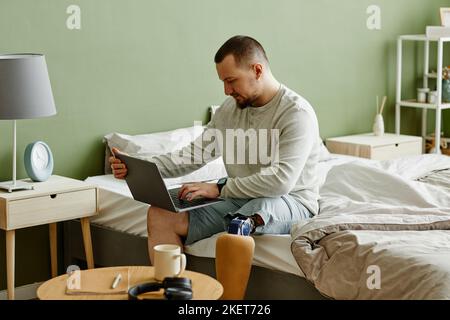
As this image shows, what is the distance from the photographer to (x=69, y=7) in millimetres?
3547

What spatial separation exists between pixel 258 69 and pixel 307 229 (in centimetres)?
61

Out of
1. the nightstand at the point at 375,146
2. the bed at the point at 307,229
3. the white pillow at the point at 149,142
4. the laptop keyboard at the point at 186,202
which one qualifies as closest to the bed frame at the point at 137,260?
the bed at the point at 307,229

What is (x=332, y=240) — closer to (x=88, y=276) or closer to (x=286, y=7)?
(x=88, y=276)

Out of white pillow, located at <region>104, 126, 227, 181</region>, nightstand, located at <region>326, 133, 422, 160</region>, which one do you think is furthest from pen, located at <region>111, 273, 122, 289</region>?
nightstand, located at <region>326, 133, 422, 160</region>

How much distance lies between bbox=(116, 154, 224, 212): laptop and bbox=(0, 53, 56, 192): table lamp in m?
0.47

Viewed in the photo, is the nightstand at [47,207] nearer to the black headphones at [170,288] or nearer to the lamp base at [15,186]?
the lamp base at [15,186]

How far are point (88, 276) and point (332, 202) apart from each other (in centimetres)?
112

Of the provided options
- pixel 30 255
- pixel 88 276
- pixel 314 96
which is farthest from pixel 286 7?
pixel 88 276

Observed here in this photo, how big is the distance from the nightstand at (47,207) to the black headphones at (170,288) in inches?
41.9

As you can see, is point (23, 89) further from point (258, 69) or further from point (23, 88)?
point (258, 69)

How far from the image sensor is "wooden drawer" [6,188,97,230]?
121 inches

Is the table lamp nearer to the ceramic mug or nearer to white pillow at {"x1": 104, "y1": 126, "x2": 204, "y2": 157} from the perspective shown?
white pillow at {"x1": 104, "y1": 126, "x2": 204, "y2": 157}

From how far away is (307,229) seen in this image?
2.71 metres

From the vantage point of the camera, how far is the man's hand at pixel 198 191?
282cm
